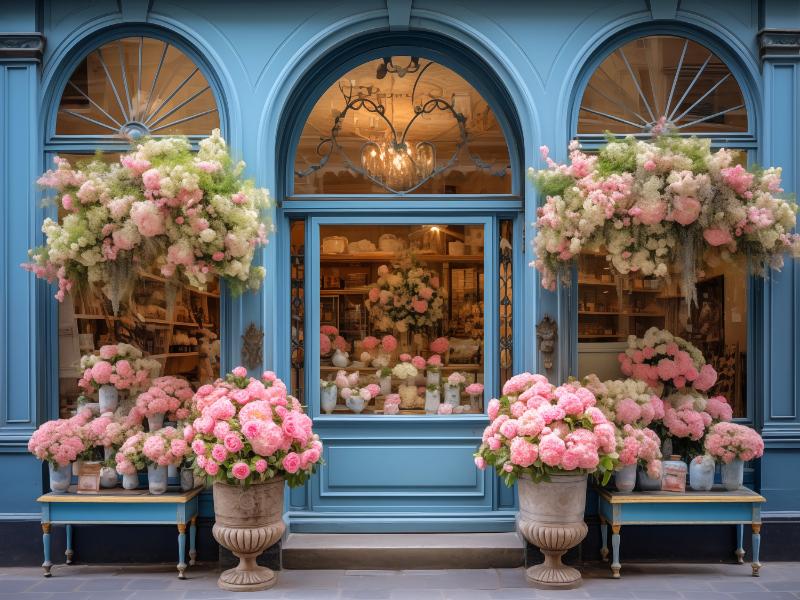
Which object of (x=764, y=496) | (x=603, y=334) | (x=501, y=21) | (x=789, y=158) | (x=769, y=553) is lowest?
(x=769, y=553)

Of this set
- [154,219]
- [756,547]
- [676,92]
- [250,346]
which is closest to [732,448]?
[756,547]

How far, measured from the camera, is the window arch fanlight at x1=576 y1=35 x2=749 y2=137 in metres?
6.84

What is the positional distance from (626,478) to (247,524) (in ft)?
9.13

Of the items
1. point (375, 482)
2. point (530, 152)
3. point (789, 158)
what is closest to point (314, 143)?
point (530, 152)

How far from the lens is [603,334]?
268 inches

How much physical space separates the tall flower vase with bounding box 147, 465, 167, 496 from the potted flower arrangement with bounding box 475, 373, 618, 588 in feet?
7.63

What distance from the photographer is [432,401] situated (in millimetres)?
7098

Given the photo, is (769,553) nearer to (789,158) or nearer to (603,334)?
(603,334)

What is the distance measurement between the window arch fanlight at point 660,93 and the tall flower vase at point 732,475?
2653mm

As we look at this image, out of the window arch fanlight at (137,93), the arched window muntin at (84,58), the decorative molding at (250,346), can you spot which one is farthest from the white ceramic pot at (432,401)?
the window arch fanlight at (137,93)

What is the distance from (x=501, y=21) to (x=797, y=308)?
3.29 m

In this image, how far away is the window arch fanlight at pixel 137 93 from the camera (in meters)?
6.86

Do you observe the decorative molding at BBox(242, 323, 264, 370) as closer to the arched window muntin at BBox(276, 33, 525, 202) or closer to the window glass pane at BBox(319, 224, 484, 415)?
the window glass pane at BBox(319, 224, 484, 415)

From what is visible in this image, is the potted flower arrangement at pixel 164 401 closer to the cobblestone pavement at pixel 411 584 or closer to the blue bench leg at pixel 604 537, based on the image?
the cobblestone pavement at pixel 411 584
